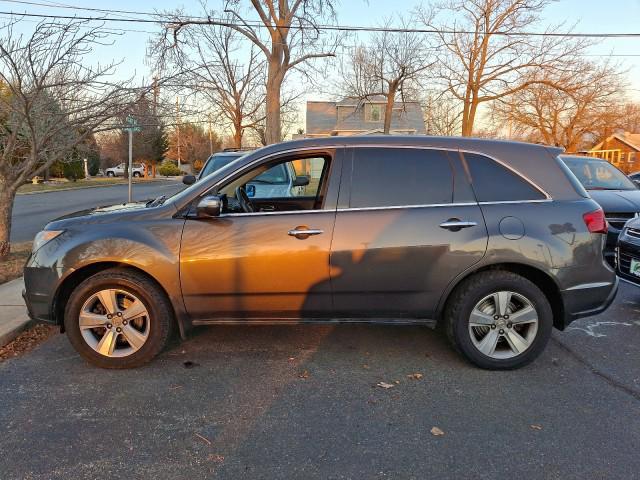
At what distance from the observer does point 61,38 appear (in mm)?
5723

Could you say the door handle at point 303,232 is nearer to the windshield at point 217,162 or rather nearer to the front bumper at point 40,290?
the front bumper at point 40,290

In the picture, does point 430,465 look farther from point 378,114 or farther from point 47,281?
point 378,114

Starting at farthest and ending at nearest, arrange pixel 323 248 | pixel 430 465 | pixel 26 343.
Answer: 1. pixel 26 343
2. pixel 323 248
3. pixel 430 465

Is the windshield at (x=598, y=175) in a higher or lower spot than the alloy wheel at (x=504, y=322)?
higher

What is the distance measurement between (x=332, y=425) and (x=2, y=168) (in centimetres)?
632

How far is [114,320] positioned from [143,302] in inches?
11.2

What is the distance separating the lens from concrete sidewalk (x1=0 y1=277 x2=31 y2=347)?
4.21 meters

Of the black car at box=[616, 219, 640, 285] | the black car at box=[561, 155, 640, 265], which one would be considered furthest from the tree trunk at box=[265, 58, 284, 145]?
the black car at box=[616, 219, 640, 285]

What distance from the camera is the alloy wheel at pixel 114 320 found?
137 inches

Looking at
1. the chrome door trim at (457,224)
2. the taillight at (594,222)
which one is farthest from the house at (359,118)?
the chrome door trim at (457,224)

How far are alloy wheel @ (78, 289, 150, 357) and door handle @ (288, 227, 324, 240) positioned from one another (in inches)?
52.0

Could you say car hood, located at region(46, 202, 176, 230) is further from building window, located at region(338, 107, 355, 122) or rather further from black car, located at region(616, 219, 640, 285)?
building window, located at region(338, 107, 355, 122)

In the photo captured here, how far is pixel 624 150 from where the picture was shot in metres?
42.0

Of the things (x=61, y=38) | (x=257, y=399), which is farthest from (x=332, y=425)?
(x=61, y=38)
